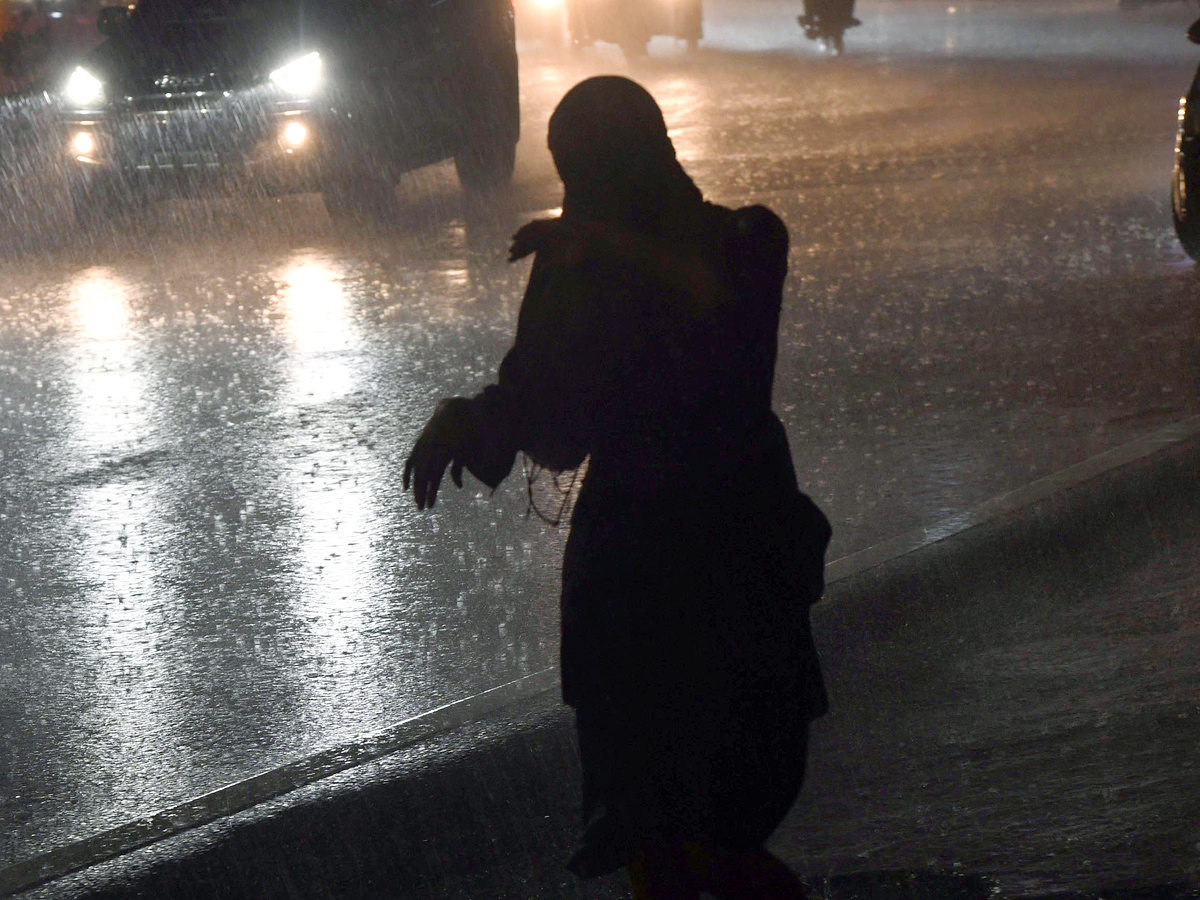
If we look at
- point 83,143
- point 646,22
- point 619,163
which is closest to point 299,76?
point 83,143

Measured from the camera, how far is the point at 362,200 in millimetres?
12539

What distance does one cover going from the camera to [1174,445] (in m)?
5.99

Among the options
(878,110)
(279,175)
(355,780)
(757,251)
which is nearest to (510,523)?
(355,780)

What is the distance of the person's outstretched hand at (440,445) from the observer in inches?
116

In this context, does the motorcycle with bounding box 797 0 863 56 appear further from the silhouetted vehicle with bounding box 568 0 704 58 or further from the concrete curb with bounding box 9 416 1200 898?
the concrete curb with bounding box 9 416 1200 898

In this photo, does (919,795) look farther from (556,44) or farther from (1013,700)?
(556,44)

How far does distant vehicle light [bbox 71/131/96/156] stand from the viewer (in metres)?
12.1

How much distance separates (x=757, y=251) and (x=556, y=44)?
27.7 metres

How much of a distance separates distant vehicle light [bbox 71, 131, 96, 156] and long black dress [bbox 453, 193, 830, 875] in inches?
391

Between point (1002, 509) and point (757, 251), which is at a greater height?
point (757, 251)

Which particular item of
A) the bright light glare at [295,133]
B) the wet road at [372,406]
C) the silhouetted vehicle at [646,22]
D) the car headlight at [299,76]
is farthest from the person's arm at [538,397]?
the silhouetted vehicle at [646,22]

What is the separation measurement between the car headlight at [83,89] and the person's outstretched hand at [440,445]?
10.0 meters

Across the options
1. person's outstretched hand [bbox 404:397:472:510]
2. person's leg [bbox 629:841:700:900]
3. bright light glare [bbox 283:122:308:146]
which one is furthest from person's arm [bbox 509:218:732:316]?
bright light glare [bbox 283:122:308:146]

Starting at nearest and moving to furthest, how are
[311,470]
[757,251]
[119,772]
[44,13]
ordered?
[757,251]
[119,772]
[311,470]
[44,13]
